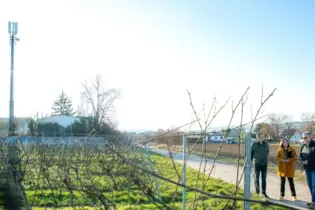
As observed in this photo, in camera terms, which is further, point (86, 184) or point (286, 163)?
point (286, 163)

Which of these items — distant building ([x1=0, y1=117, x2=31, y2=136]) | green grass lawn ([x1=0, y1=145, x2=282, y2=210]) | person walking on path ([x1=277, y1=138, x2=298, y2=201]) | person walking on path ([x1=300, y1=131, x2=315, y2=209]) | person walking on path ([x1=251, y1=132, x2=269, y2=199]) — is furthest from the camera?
distant building ([x1=0, y1=117, x2=31, y2=136])

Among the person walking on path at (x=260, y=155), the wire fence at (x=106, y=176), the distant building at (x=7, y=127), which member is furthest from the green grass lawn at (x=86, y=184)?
the distant building at (x=7, y=127)

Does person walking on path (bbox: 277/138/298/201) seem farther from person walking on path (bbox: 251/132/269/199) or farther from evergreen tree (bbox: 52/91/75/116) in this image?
evergreen tree (bbox: 52/91/75/116)

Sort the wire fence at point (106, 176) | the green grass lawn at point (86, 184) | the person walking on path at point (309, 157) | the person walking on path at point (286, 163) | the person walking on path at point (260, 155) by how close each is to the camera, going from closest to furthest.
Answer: the wire fence at point (106, 176)
the green grass lawn at point (86, 184)
the person walking on path at point (309, 157)
the person walking on path at point (286, 163)
the person walking on path at point (260, 155)

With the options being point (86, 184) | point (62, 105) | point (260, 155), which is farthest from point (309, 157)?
point (62, 105)

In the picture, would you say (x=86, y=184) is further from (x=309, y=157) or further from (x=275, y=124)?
(x=275, y=124)

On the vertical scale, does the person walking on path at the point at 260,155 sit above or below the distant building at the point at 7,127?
below

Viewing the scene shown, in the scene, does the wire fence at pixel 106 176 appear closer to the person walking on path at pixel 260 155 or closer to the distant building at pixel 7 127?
the person walking on path at pixel 260 155

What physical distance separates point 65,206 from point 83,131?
36286mm

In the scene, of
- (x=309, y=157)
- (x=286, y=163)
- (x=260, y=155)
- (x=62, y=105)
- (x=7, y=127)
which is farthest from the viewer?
(x=62, y=105)

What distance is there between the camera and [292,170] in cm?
783

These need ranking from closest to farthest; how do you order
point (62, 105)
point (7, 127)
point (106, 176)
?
point (106, 176) < point (7, 127) < point (62, 105)

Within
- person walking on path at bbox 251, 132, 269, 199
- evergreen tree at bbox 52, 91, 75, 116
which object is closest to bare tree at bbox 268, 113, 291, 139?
person walking on path at bbox 251, 132, 269, 199

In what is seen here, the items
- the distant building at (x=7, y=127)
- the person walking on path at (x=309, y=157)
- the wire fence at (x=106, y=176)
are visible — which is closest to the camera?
the wire fence at (x=106, y=176)
